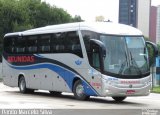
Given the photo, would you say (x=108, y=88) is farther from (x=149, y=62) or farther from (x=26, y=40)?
(x=26, y=40)

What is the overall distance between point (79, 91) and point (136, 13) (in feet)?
350

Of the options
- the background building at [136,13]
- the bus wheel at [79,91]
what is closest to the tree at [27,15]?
the background building at [136,13]

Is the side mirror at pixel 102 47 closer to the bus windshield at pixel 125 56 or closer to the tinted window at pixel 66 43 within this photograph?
the bus windshield at pixel 125 56

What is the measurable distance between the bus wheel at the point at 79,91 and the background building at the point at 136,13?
337ft

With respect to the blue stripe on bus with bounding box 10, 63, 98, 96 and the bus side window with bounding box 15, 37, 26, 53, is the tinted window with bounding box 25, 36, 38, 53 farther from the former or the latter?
the blue stripe on bus with bounding box 10, 63, 98, 96

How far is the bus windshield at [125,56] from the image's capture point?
21.4 metres

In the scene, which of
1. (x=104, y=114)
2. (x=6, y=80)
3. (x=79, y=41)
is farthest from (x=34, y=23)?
(x=104, y=114)

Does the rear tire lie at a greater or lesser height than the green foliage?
lesser

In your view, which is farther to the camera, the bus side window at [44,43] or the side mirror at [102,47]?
the bus side window at [44,43]

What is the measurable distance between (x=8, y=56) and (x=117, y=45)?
10683 millimetres

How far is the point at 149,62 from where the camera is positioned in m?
22.4

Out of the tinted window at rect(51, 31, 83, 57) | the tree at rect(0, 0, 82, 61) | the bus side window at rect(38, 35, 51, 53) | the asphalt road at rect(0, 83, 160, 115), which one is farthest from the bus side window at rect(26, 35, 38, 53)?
the tree at rect(0, 0, 82, 61)

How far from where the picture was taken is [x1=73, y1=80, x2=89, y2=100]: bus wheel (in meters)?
22.8

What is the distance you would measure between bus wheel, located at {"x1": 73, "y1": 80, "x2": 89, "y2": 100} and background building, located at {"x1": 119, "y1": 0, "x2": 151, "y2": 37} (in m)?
103
